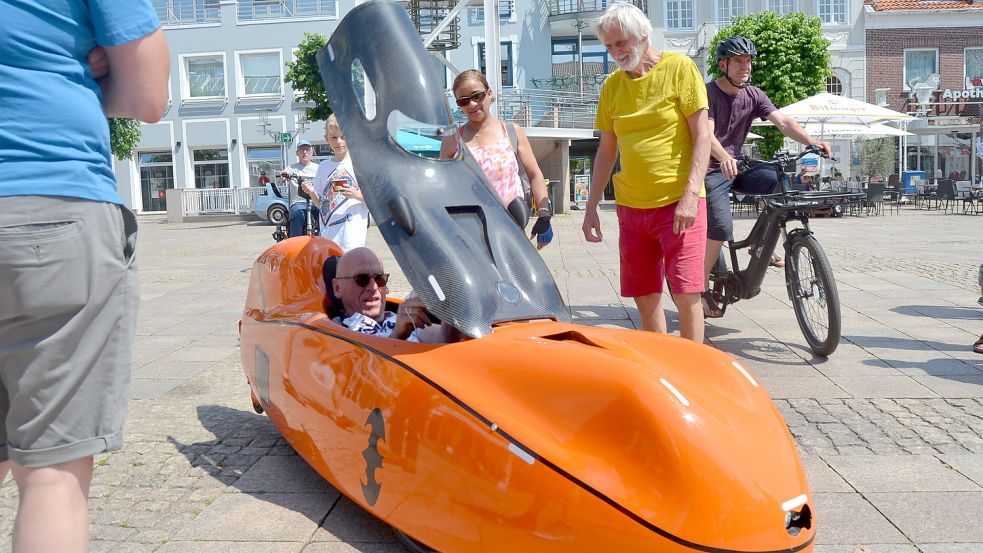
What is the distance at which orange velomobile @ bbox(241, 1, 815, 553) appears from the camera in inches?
74.5

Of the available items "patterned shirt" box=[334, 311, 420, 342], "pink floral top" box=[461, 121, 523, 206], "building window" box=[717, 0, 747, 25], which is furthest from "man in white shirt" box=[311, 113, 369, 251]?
"building window" box=[717, 0, 747, 25]

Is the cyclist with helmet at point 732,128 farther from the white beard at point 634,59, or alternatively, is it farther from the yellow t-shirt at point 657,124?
the white beard at point 634,59

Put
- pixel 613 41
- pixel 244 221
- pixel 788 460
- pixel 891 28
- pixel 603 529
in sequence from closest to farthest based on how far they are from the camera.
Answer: pixel 603 529, pixel 788 460, pixel 613 41, pixel 244 221, pixel 891 28

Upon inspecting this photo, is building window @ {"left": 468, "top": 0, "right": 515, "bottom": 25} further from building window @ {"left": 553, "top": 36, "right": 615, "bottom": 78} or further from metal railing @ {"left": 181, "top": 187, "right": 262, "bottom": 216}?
metal railing @ {"left": 181, "top": 187, "right": 262, "bottom": 216}

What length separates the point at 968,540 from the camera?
2512mm

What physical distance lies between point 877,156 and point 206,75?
27910 millimetres

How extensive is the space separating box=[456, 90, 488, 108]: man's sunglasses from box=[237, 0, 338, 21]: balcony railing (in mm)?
35704

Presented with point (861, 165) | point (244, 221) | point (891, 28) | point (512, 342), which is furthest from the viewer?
point (891, 28)

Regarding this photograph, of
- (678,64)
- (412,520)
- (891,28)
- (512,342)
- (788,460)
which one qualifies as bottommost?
(412,520)

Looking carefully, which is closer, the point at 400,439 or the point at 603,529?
the point at 603,529

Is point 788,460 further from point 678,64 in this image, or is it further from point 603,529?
point 678,64

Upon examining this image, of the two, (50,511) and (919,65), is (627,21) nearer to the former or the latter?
(50,511)

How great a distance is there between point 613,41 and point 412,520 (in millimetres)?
2288

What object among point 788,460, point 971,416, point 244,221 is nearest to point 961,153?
point 244,221
